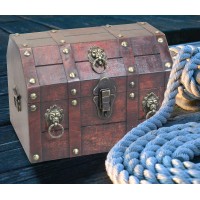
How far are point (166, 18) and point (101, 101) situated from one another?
92.8 inches

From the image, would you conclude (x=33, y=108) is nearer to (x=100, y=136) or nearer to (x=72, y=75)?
(x=72, y=75)

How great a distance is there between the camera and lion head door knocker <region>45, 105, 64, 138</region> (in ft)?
6.83

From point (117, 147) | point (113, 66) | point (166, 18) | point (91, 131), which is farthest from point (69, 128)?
point (166, 18)

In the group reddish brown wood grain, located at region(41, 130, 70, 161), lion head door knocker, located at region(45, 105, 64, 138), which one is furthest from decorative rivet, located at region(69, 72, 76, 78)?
reddish brown wood grain, located at region(41, 130, 70, 161)

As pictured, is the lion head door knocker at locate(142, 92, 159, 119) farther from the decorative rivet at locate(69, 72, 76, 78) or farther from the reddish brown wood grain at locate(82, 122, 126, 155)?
the decorative rivet at locate(69, 72, 76, 78)

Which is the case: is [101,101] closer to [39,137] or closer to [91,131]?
[91,131]

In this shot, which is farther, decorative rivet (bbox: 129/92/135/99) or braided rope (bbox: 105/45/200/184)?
decorative rivet (bbox: 129/92/135/99)

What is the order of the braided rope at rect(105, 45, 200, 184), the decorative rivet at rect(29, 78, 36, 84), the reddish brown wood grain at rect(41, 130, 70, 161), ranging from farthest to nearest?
1. the reddish brown wood grain at rect(41, 130, 70, 161)
2. the decorative rivet at rect(29, 78, 36, 84)
3. the braided rope at rect(105, 45, 200, 184)

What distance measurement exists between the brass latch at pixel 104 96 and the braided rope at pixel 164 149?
22.3 inches

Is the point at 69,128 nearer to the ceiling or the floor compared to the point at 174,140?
nearer to the floor

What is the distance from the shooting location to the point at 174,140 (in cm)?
135

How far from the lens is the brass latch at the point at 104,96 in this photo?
210 cm

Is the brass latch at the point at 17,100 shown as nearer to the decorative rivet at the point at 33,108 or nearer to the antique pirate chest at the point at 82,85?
the antique pirate chest at the point at 82,85

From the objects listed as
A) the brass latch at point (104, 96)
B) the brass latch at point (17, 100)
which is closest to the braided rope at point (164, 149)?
the brass latch at point (104, 96)
